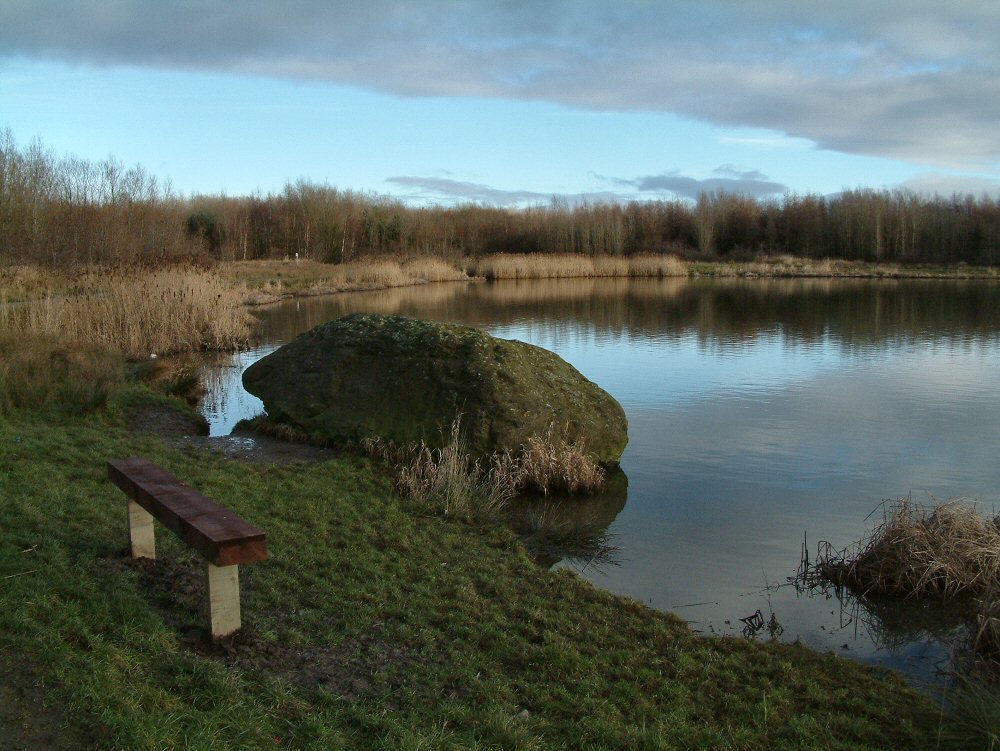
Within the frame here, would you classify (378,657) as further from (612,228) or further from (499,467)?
(612,228)

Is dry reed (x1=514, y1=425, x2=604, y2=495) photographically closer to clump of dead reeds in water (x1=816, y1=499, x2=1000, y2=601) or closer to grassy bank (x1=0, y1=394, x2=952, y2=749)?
grassy bank (x1=0, y1=394, x2=952, y2=749)

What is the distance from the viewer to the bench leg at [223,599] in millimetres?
4020

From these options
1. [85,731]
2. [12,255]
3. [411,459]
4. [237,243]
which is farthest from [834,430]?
[237,243]

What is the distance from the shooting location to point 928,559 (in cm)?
644

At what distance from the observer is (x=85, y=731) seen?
120 inches

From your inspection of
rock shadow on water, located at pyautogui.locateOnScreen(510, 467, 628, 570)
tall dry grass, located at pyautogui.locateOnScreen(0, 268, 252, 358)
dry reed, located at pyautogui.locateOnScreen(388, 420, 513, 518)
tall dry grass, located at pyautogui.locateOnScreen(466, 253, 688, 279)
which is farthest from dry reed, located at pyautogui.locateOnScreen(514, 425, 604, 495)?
tall dry grass, located at pyautogui.locateOnScreen(466, 253, 688, 279)

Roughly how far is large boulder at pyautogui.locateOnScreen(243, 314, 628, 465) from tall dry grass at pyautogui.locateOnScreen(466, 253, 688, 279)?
39798 mm

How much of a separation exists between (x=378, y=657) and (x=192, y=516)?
115 centimetres

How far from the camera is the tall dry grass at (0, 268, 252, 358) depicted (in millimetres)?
15070

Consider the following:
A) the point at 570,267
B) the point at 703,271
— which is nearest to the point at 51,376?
the point at 570,267

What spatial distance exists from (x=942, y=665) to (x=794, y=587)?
4.62 ft

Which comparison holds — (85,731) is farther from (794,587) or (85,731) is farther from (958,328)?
(958,328)

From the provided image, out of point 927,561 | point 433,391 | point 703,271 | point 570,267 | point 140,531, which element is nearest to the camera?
point 140,531

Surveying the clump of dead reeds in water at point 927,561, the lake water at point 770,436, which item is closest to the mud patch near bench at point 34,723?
the lake water at point 770,436
